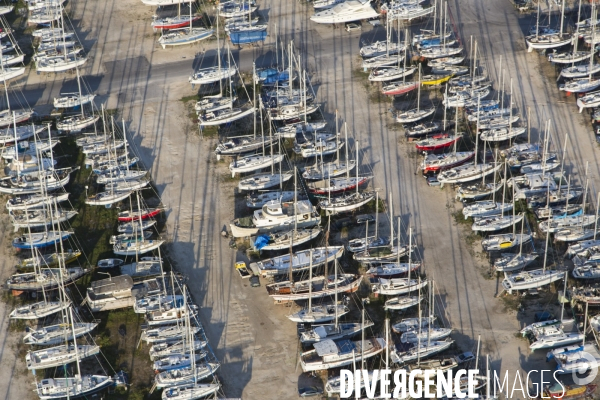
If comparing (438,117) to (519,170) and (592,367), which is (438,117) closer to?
(519,170)

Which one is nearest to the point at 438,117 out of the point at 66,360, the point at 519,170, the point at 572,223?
the point at 519,170

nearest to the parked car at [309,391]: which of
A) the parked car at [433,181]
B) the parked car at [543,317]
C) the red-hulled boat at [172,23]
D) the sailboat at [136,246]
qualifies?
the parked car at [543,317]

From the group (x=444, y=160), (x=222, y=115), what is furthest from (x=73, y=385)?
(x=444, y=160)

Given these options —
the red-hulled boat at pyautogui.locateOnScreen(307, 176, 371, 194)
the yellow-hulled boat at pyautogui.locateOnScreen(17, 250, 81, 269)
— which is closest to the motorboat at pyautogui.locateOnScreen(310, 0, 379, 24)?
the red-hulled boat at pyautogui.locateOnScreen(307, 176, 371, 194)

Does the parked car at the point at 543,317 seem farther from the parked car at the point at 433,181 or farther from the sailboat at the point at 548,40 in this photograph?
the sailboat at the point at 548,40

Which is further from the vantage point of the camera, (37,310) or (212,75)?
(212,75)

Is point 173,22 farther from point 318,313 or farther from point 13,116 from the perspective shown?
point 318,313
